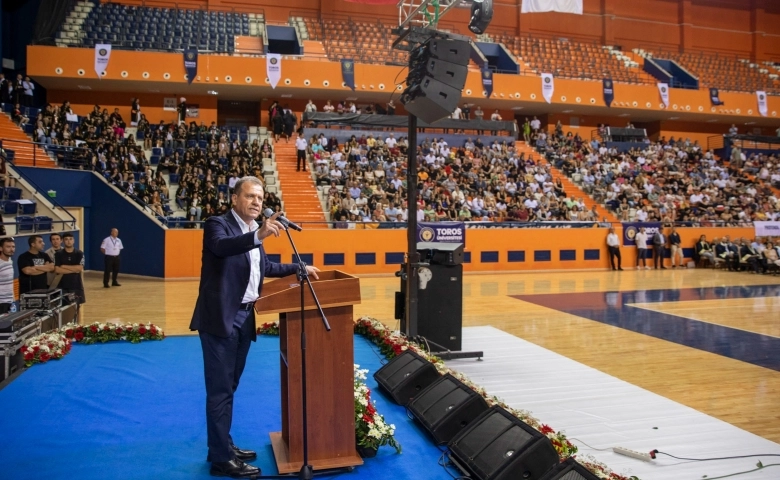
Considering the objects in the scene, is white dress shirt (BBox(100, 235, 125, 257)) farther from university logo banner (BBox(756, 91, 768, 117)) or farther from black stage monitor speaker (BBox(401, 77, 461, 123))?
university logo banner (BBox(756, 91, 768, 117))

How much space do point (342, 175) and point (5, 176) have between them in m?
9.12

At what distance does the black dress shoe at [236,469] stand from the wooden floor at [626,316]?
3853 mm

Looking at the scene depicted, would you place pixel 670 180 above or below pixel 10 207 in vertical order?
above

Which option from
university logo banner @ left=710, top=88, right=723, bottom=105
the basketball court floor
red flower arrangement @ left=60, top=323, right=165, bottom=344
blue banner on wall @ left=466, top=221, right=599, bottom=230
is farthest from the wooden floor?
university logo banner @ left=710, top=88, right=723, bottom=105

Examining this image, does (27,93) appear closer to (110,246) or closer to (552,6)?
(110,246)

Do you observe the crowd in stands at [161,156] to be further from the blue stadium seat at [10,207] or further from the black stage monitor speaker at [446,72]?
the black stage monitor speaker at [446,72]

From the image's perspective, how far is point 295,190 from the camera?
19.2 meters

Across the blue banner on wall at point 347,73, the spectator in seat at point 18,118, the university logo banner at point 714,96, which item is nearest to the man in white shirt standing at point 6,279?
the spectator in seat at point 18,118

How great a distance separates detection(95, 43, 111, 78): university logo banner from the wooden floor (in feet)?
29.7

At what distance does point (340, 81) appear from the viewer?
23.9 meters

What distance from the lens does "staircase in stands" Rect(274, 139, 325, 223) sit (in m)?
18.1

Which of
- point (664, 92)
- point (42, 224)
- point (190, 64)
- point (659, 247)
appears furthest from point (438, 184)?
point (664, 92)

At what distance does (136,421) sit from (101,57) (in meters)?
19.7

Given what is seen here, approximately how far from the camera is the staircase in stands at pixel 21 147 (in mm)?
16375
